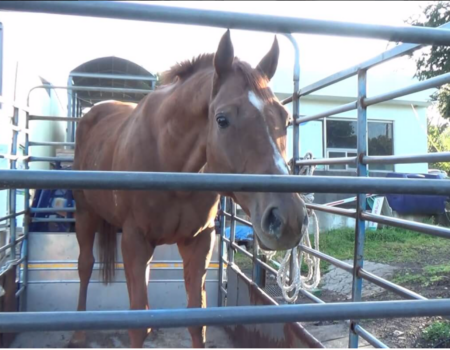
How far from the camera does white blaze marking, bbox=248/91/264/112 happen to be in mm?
1941

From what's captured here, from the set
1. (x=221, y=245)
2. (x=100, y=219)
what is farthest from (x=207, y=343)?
(x=100, y=219)

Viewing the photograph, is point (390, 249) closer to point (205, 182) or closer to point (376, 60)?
point (376, 60)

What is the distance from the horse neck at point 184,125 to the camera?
8.14 feet

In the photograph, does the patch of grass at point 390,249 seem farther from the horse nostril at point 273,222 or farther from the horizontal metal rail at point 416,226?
the horse nostril at point 273,222

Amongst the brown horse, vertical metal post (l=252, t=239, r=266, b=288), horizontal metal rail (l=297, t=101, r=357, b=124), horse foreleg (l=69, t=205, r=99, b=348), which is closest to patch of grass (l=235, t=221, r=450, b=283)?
vertical metal post (l=252, t=239, r=266, b=288)

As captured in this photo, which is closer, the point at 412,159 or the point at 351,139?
the point at 412,159

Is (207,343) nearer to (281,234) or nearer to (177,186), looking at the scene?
(281,234)

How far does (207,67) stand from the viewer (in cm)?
268

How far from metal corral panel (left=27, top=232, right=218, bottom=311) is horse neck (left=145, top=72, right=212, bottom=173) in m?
1.81

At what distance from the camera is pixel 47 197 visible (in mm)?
4957

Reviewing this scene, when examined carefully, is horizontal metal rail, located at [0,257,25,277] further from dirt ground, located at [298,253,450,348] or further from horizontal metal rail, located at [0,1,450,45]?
dirt ground, located at [298,253,450,348]

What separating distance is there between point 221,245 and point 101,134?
5.43 feet

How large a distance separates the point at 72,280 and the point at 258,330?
2111 mm

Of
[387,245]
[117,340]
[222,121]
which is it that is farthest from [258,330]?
[387,245]
